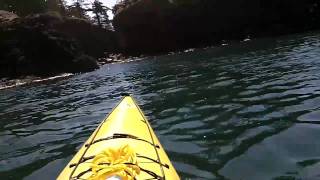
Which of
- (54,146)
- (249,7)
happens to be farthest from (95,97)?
(249,7)

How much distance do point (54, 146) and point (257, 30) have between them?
43.4 meters

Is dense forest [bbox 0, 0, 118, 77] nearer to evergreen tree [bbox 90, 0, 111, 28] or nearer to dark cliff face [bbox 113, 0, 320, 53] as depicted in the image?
dark cliff face [bbox 113, 0, 320, 53]

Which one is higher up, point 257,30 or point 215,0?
point 215,0

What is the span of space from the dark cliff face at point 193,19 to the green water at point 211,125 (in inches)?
1325

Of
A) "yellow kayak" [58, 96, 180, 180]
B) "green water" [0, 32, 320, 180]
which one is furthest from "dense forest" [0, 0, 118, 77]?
"yellow kayak" [58, 96, 180, 180]

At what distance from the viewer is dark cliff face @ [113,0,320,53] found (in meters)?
51.0

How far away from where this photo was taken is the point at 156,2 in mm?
51062

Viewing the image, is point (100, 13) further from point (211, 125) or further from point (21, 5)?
point (211, 125)

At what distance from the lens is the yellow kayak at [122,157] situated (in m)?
5.06

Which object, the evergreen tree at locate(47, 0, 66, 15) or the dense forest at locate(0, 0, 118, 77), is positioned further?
the evergreen tree at locate(47, 0, 66, 15)

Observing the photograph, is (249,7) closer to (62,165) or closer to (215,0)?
(215,0)

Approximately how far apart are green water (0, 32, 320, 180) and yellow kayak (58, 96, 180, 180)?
44.7 inches

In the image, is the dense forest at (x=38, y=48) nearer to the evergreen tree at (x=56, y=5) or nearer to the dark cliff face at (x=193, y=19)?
the dark cliff face at (x=193, y=19)

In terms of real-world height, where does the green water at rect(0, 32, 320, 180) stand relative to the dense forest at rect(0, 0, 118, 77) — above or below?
below
